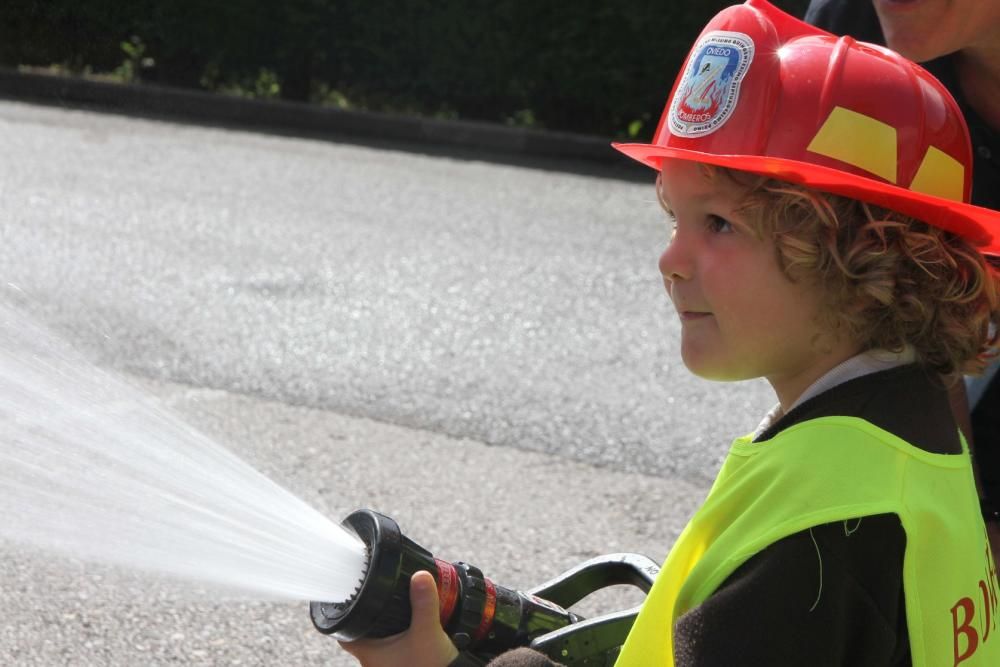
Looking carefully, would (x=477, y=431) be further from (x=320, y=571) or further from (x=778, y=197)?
(x=778, y=197)

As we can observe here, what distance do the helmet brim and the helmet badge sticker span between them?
53mm

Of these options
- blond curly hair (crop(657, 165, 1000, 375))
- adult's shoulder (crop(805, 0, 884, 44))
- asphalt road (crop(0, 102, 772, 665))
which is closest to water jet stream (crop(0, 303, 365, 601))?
asphalt road (crop(0, 102, 772, 665))

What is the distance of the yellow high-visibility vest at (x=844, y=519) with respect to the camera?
61.8 inches

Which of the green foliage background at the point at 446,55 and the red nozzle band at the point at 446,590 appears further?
the green foliage background at the point at 446,55

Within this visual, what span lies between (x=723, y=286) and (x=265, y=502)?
0.82 meters

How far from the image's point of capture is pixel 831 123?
1.70 m

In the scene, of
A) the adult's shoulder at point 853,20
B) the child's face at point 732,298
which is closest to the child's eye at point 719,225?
the child's face at point 732,298

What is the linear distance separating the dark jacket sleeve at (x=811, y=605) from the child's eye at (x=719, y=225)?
0.42m

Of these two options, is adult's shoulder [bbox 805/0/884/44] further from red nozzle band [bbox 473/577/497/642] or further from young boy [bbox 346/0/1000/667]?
red nozzle band [bbox 473/577/497/642]

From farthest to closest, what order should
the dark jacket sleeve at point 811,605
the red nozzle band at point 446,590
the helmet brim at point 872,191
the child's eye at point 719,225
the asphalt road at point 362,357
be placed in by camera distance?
the asphalt road at point 362,357, the red nozzle band at point 446,590, the child's eye at point 719,225, the helmet brim at point 872,191, the dark jacket sleeve at point 811,605

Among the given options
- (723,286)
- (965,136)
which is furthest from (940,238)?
(723,286)

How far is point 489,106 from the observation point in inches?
482

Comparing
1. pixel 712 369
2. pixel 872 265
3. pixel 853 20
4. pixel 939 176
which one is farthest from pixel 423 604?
pixel 853 20

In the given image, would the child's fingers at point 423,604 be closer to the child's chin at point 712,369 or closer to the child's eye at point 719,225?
the child's chin at point 712,369
